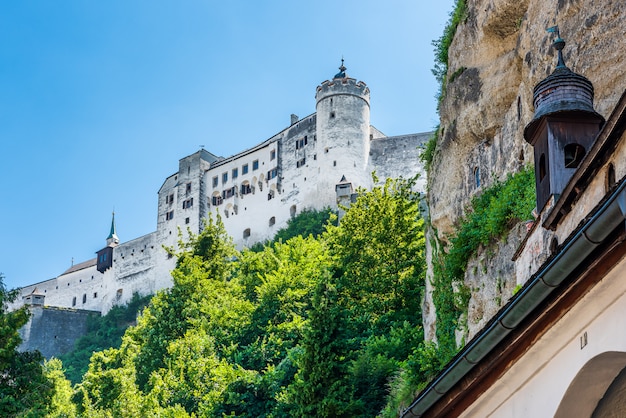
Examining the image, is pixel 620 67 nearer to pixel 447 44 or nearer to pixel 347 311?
pixel 447 44

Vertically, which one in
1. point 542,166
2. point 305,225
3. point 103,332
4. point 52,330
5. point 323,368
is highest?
point 305,225

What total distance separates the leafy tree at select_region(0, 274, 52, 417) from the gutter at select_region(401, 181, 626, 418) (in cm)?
2072

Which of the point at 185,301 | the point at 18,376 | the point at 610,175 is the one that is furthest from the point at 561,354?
the point at 185,301

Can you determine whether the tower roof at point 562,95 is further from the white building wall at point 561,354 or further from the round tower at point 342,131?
the round tower at point 342,131

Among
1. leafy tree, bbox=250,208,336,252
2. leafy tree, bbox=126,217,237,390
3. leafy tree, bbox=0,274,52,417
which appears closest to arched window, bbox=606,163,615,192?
leafy tree, bbox=0,274,52,417

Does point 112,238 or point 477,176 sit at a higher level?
point 112,238

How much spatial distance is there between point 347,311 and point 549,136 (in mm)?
21285

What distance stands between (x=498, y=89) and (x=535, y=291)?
17097 mm

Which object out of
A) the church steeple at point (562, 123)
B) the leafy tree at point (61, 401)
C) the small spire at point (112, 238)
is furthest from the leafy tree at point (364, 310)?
the small spire at point (112, 238)

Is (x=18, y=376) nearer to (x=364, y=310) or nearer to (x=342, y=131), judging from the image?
(x=364, y=310)

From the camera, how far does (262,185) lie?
245 feet

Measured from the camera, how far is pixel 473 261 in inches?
792

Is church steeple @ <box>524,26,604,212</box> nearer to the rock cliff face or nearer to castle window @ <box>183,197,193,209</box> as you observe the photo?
the rock cliff face

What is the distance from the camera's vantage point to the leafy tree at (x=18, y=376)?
25.3m
